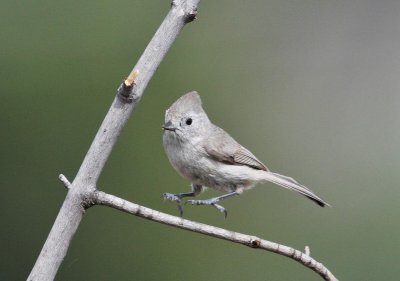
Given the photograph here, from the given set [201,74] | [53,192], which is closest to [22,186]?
[53,192]

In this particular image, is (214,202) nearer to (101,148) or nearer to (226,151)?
(226,151)

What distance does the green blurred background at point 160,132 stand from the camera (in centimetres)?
398

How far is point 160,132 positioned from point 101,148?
2.18 m

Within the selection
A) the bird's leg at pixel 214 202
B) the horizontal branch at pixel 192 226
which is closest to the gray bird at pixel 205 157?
the bird's leg at pixel 214 202

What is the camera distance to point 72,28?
430 centimetres

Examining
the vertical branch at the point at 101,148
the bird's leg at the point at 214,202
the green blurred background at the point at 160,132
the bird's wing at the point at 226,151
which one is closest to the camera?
the vertical branch at the point at 101,148

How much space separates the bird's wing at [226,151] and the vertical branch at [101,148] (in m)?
0.74

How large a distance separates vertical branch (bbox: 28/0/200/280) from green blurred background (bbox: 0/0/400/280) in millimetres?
1949

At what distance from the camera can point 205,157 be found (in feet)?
8.02

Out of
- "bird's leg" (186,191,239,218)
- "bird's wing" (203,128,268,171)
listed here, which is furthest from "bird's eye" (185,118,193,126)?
"bird's leg" (186,191,239,218)

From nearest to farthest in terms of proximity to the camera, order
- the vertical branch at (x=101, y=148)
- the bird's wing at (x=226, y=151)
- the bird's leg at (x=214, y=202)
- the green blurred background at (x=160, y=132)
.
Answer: the vertical branch at (x=101, y=148), the bird's leg at (x=214, y=202), the bird's wing at (x=226, y=151), the green blurred background at (x=160, y=132)

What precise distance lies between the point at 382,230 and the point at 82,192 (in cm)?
Answer: 277

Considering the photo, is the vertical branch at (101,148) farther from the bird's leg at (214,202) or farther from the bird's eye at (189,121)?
the bird's eye at (189,121)

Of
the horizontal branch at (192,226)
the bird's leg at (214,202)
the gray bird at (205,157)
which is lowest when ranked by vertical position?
the horizontal branch at (192,226)
